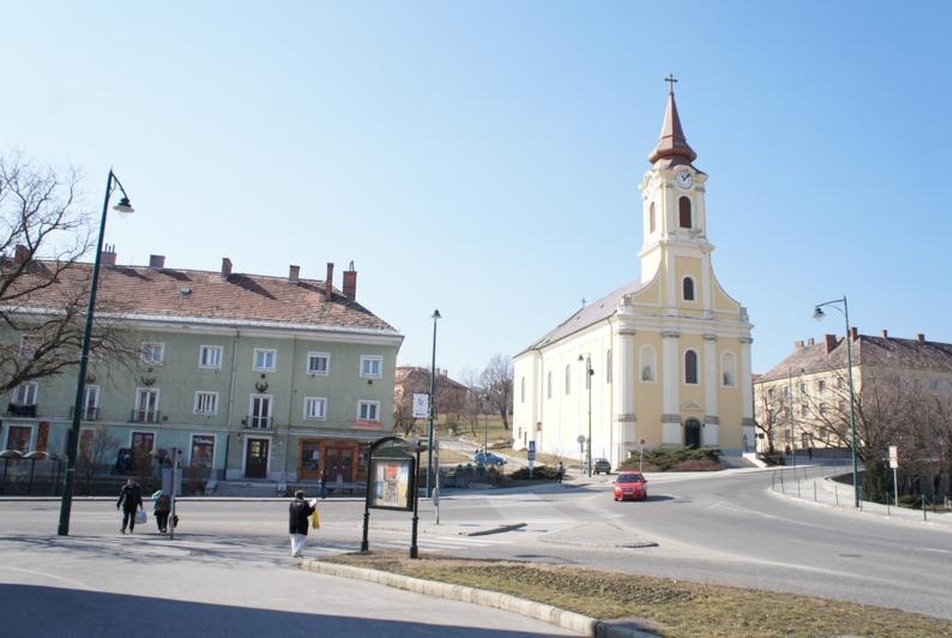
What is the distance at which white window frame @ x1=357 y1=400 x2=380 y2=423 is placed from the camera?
4616cm

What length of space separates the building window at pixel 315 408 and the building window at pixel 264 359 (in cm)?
290

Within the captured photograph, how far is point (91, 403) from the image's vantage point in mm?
43812

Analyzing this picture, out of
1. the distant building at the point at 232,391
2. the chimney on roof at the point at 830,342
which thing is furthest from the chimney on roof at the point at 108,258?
the chimney on roof at the point at 830,342

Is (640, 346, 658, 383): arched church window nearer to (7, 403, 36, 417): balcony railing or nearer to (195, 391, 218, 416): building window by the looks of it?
(195, 391, 218, 416): building window

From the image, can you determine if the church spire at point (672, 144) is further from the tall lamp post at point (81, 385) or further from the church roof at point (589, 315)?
the tall lamp post at point (81, 385)

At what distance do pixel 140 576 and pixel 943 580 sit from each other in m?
13.8

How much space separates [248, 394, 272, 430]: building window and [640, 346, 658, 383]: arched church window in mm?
31419

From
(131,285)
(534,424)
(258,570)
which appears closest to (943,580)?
(258,570)

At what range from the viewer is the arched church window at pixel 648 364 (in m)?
63.3

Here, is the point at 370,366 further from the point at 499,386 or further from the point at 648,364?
the point at 499,386

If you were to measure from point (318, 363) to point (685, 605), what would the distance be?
38440mm

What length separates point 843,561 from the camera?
53.9 ft

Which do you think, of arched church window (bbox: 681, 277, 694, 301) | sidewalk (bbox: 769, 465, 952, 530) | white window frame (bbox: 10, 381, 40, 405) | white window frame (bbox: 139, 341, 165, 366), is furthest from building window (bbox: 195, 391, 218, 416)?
arched church window (bbox: 681, 277, 694, 301)

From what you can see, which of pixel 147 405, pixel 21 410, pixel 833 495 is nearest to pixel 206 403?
pixel 147 405
